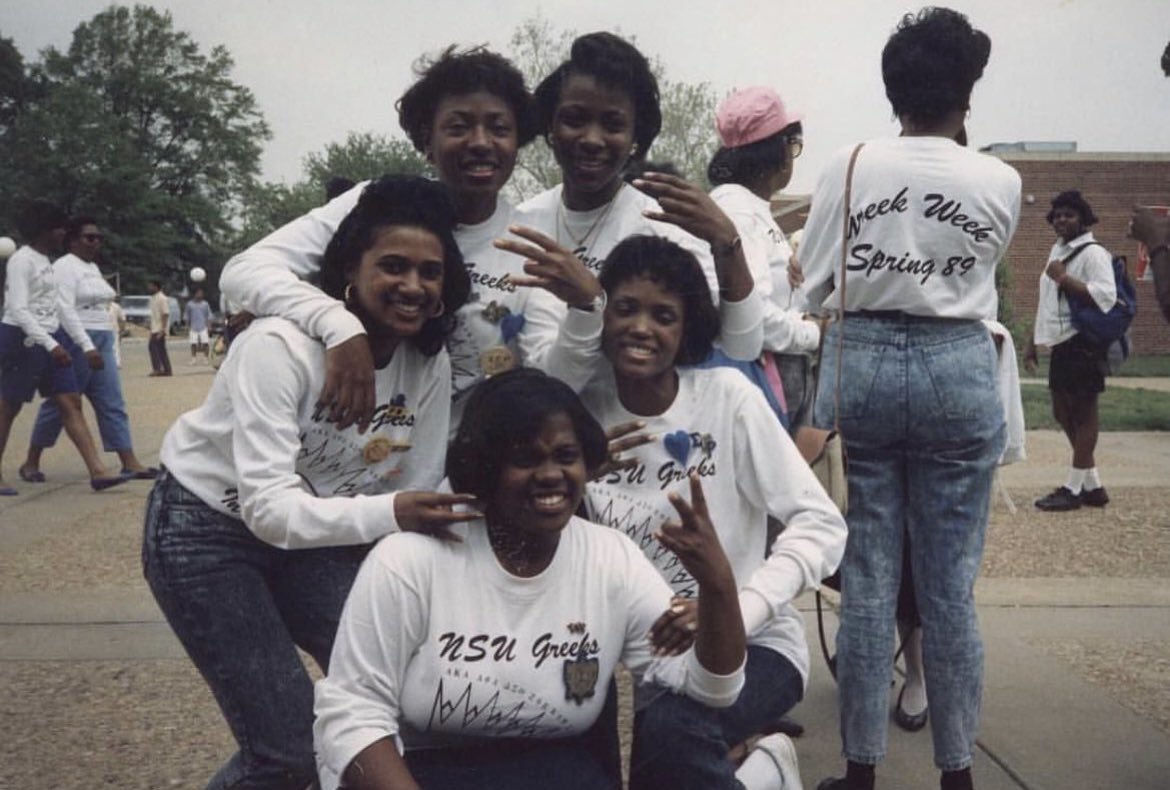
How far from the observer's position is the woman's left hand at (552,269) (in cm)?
248

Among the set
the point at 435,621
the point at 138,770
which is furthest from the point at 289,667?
the point at 138,770

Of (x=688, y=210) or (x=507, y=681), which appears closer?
(x=507, y=681)

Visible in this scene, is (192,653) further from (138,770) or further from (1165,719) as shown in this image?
(1165,719)

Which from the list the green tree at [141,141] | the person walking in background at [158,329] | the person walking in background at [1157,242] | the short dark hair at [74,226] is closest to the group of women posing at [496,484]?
the person walking in background at [1157,242]

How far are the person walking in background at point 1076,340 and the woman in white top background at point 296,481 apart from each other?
5.81m

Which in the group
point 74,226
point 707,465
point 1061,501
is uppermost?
point 74,226

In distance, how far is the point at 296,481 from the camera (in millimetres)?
2410

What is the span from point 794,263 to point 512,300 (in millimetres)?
1457

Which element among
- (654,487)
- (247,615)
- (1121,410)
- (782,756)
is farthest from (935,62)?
(1121,410)

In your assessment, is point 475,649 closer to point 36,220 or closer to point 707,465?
point 707,465

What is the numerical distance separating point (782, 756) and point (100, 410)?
7.06 metres

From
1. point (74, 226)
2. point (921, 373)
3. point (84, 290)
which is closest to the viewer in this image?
point (921, 373)

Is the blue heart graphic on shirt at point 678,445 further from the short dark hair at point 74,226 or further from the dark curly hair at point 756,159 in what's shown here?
the short dark hair at point 74,226

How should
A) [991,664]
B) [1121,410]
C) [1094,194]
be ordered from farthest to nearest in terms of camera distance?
[1094,194] < [1121,410] < [991,664]
